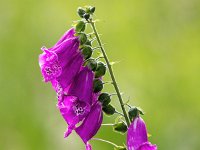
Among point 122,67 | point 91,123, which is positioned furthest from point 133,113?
point 122,67

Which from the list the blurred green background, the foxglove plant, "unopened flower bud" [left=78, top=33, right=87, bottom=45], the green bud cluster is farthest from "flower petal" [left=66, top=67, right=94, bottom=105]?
the blurred green background

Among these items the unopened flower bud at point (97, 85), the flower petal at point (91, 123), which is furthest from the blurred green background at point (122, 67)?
the unopened flower bud at point (97, 85)

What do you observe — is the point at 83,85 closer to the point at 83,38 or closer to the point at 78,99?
the point at 78,99

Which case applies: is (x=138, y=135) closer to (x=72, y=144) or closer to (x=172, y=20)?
(x=72, y=144)

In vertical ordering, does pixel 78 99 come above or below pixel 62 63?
below

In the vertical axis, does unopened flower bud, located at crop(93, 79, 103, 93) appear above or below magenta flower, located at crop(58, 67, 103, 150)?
above

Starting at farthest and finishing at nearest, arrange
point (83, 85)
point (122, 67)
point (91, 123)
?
point (122, 67), point (91, 123), point (83, 85)

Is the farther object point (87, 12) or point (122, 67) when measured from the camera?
point (122, 67)

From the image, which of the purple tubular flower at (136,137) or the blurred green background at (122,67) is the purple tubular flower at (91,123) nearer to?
the purple tubular flower at (136,137)

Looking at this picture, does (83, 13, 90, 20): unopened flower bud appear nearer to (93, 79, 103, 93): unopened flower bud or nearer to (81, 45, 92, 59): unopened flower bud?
(81, 45, 92, 59): unopened flower bud
